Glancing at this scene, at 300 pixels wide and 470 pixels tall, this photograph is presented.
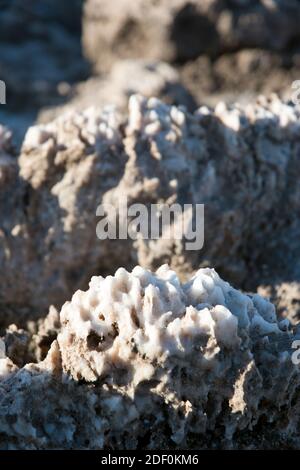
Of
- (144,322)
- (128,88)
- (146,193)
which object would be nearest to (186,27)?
(128,88)

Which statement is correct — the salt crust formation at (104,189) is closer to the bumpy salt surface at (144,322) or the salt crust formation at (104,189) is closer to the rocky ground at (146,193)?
the rocky ground at (146,193)

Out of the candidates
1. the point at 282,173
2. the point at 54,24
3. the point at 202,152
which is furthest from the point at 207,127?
the point at 54,24

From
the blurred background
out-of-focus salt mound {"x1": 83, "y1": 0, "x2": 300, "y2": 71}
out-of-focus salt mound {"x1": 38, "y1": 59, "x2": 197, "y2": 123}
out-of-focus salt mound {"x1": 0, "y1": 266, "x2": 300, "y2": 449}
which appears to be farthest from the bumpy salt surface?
out-of-focus salt mound {"x1": 83, "y1": 0, "x2": 300, "y2": 71}

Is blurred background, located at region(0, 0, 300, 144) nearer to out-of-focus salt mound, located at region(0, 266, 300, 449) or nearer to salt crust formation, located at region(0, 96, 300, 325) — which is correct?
salt crust formation, located at region(0, 96, 300, 325)

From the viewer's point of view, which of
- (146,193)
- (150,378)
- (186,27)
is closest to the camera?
(150,378)

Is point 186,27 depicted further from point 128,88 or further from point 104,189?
point 104,189

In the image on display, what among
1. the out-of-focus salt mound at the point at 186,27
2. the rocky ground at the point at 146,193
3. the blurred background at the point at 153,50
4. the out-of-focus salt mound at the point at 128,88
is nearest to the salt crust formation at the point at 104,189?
the rocky ground at the point at 146,193
